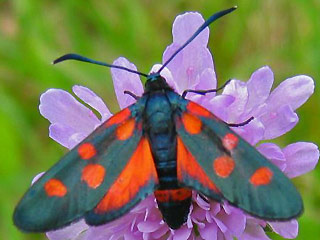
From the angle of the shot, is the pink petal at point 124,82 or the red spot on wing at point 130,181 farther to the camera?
the pink petal at point 124,82

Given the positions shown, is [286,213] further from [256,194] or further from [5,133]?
[5,133]

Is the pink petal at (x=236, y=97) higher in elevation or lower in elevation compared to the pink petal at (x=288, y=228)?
higher

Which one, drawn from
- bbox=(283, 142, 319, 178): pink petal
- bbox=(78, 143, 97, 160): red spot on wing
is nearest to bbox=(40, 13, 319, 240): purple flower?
bbox=(283, 142, 319, 178): pink petal

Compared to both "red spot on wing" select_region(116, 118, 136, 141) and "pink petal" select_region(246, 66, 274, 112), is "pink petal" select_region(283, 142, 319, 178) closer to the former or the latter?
"pink petal" select_region(246, 66, 274, 112)

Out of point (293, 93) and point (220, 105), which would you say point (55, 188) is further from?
point (293, 93)

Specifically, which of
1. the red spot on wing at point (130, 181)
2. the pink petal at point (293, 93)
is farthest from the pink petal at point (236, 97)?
the red spot on wing at point (130, 181)

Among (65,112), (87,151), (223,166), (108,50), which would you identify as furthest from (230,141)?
(108,50)

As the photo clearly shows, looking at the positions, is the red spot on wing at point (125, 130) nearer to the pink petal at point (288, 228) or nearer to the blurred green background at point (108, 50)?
the pink petal at point (288, 228)
